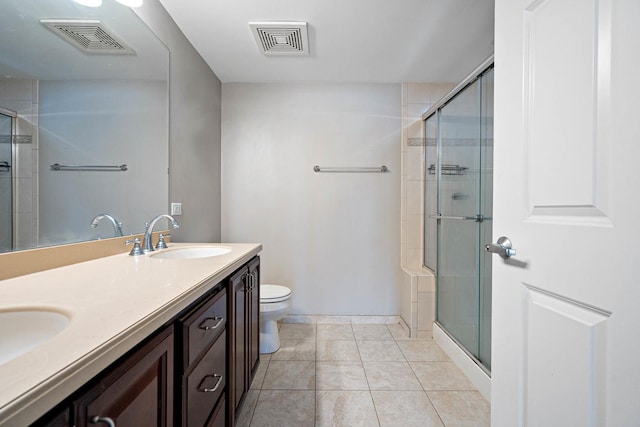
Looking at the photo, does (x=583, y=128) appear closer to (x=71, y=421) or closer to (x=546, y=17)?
(x=546, y=17)

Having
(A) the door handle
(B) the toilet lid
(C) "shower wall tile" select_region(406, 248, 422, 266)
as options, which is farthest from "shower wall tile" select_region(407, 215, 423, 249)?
(A) the door handle

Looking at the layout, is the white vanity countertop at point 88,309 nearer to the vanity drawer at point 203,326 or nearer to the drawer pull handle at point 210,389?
the vanity drawer at point 203,326

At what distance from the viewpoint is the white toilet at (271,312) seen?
194cm

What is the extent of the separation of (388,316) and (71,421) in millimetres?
2481

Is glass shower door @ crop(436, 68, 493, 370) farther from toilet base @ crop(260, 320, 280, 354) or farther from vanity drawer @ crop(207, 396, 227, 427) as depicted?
vanity drawer @ crop(207, 396, 227, 427)

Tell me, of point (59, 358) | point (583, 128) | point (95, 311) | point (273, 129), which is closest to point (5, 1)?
point (95, 311)

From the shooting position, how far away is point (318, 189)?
2.58m

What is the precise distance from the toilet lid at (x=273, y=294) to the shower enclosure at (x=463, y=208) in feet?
4.00

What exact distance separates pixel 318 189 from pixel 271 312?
116 cm

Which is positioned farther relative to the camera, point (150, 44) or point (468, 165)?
point (468, 165)

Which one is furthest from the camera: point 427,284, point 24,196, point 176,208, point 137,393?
point 427,284

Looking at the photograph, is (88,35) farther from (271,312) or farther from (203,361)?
(271,312)

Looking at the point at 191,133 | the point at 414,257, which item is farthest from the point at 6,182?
the point at 414,257

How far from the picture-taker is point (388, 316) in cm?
259
